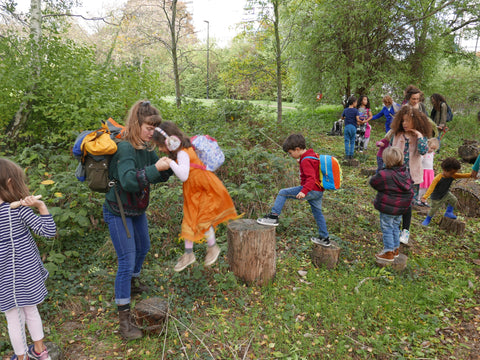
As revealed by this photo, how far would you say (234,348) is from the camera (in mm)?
3168

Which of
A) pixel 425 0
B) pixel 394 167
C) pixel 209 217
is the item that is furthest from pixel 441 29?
pixel 209 217

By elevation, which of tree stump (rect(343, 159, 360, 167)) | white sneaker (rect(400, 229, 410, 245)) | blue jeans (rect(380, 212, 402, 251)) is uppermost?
tree stump (rect(343, 159, 360, 167))

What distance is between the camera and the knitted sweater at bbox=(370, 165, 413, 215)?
4.28m

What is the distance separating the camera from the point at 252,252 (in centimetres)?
397

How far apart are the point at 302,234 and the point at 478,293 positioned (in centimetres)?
247

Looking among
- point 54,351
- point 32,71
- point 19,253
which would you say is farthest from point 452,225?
point 32,71

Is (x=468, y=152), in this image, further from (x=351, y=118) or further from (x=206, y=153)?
(x=206, y=153)

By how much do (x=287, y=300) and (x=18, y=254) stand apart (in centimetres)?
287

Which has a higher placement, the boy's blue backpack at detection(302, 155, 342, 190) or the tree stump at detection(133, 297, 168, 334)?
the boy's blue backpack at detection(302, 155, 342, 190)

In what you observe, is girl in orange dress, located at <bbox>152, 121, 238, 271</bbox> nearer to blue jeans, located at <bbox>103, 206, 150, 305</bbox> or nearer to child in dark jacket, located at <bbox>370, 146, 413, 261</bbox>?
blue jeans, located at <bbox>103, 206, 150, 305</bbox>


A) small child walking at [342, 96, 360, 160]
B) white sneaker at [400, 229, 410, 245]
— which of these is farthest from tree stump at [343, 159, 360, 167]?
white sneaker at [400, 229, 410, 245]

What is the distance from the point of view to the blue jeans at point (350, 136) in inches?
352

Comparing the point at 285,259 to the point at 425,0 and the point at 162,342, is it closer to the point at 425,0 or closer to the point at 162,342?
the point at 162,342

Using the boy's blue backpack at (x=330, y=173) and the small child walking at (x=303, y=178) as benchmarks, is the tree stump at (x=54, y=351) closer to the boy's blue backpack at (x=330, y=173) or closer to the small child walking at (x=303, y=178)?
the small child walking at (x=303, y=178)
